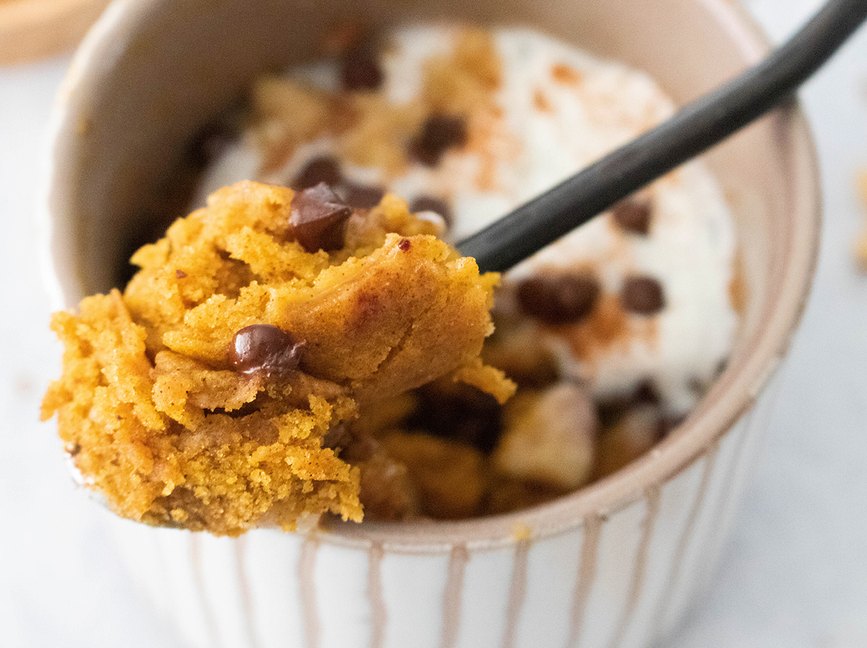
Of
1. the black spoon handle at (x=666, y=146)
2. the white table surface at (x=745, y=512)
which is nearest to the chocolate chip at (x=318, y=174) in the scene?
the white table surface at (x=745, y=512)

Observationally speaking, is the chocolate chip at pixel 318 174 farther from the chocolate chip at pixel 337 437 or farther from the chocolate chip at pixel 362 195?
the chocolate chip at pixel 337 437

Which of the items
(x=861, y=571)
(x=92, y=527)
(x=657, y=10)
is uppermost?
(x=657, y=10)

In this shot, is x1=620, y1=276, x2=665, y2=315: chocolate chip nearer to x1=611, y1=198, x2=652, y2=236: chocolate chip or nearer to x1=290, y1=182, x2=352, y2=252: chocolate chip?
x1=611, y1=198, x2=652, y2=236: chocolate chip

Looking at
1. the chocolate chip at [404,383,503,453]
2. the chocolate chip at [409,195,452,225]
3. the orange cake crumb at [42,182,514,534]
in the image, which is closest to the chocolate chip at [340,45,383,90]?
the chocolate chip at [409,195,452,225]

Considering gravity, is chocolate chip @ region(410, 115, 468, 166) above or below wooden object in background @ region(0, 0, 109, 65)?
below

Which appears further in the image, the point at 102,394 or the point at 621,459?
the point at 621,459

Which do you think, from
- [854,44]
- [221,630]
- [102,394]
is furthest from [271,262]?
[854,44]

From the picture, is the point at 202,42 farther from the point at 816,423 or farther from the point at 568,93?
the point at 816,423
